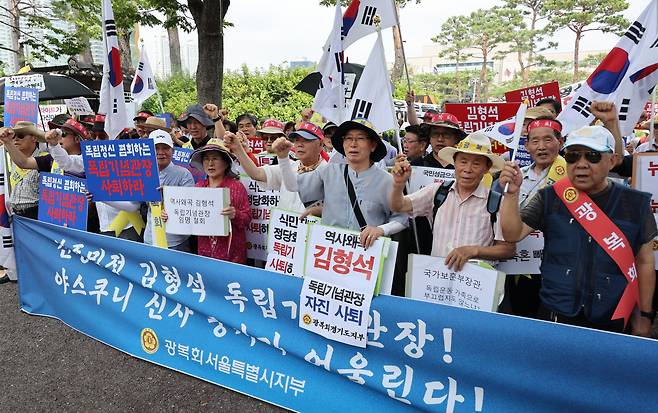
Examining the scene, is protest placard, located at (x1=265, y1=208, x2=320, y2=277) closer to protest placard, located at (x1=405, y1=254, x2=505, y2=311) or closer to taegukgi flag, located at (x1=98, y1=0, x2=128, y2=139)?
protest placard, located at (x1=405, y1=254, x2=505, y2=311)

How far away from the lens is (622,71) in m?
3.52

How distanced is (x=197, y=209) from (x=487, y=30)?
169 ft

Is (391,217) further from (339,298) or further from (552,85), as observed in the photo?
(552,85)

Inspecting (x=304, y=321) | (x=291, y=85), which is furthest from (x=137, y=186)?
(x=291, y=85)

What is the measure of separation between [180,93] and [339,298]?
24.0 m

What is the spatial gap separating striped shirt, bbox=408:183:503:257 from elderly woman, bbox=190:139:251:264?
1637 millimetres

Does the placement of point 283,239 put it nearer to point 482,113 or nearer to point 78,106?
point 482,113

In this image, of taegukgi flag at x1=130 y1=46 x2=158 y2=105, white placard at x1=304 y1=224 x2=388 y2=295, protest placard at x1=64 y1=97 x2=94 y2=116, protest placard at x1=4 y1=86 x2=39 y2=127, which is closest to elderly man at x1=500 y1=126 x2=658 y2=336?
white placard at x1=304 y1=224 x2=388 y2=295

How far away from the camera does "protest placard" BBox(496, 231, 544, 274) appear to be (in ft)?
10.9

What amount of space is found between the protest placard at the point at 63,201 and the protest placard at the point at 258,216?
1436 millimetres

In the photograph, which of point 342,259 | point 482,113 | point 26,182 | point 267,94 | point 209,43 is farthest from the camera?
point 267,94

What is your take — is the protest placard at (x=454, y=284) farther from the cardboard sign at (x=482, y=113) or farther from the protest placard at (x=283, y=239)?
the cardboard sign at (x=482, y=113)

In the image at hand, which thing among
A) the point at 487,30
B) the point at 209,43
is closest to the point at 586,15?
the point at 487,30

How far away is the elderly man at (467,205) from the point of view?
2.97 meters
